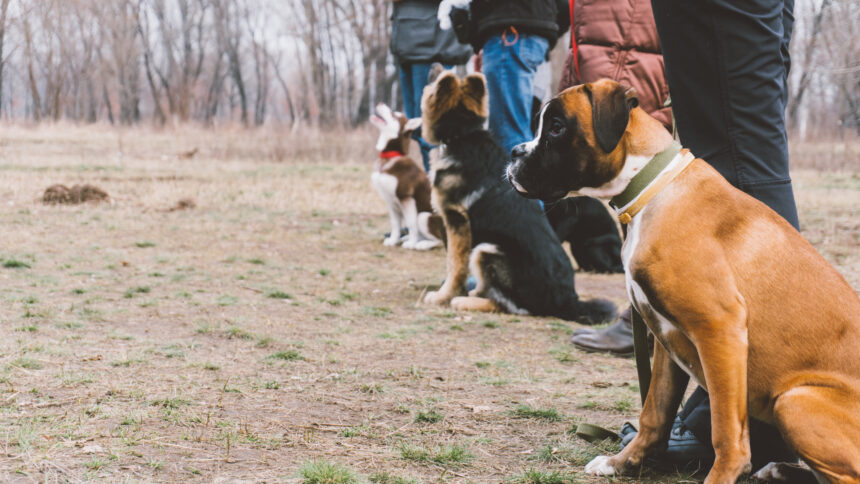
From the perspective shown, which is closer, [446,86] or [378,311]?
[378,311]

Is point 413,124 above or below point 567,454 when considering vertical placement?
above

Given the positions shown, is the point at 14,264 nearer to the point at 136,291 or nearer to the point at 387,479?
the point at 136,291

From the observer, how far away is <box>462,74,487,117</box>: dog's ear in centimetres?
537

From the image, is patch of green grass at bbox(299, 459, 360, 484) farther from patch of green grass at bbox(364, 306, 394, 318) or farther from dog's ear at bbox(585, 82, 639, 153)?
patch of green grass at bbox(364, 306, 394, 318)

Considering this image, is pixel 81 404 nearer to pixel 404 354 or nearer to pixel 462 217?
pixel 404 354

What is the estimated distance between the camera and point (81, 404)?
278 cm

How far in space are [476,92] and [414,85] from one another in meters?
2.42

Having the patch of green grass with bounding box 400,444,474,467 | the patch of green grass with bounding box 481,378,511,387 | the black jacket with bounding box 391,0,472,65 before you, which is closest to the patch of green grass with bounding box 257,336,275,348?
the patch of green grass with bounding box 481,378,511,387

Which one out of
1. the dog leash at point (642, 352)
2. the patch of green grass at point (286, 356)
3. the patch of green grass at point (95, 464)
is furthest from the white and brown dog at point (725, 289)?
the patch of green grass at point (286, 356)

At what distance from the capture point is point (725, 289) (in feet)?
6.48

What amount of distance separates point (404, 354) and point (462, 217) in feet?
5.60

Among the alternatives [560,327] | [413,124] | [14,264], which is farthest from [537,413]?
[413,124]

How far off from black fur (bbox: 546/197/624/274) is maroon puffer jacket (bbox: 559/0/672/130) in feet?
8.95

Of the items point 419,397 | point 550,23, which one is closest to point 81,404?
point 419,397
